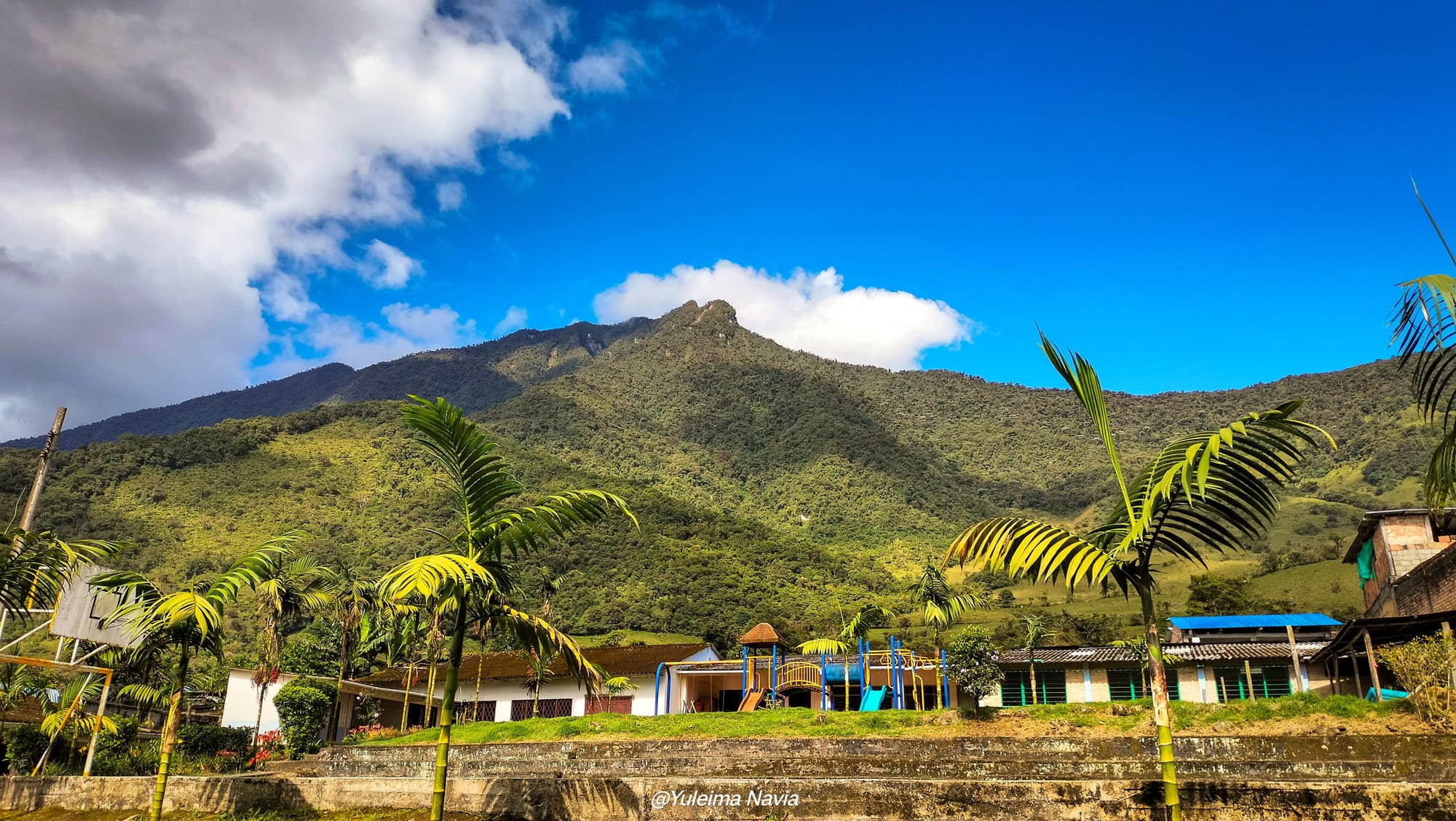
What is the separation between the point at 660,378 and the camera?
198 metres

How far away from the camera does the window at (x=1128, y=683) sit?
28.2m

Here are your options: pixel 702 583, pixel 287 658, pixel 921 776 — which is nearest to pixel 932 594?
pixel 921 776

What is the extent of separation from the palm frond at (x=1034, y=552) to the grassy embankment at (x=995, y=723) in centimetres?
1093

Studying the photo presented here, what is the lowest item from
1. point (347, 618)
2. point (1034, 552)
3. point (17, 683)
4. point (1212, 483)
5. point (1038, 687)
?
point (17, 683)

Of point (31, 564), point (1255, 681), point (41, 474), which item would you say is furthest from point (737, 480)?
point (31, 564)

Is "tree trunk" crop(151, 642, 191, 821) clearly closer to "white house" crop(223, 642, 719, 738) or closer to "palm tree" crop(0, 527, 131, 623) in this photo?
"palm tree" crop(0, 527, 131, 623)

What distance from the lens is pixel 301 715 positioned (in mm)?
28000

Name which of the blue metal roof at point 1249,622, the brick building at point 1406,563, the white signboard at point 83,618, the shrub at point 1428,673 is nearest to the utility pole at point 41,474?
the white signboard at point 83,618

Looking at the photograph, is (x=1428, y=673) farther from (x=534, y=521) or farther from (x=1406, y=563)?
(x=534, y=521)

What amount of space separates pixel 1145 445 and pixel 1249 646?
11486 centimetres

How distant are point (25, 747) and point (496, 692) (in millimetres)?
16651

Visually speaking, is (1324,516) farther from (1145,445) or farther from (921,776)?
(921,776)

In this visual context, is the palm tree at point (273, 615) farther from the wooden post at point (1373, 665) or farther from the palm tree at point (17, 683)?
the wooden post at point (1373, 665)

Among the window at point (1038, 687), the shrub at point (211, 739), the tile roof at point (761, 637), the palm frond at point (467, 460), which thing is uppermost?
the palm frond at point (467, 460)
